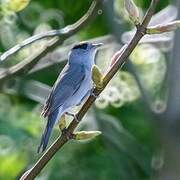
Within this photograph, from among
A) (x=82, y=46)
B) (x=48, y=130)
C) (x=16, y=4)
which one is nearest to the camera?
(x=48, y=130)

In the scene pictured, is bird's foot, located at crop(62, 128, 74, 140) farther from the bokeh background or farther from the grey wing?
the bokeh background

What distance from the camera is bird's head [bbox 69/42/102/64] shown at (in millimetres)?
3232

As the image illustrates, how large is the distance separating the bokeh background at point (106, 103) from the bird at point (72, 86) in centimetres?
69

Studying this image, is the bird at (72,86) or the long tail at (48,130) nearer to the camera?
the long tail at (48,130)

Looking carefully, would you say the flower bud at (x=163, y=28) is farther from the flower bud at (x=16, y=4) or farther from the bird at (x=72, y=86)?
the flower bud at (x=16, y=4)

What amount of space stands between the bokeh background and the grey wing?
81 centimetres

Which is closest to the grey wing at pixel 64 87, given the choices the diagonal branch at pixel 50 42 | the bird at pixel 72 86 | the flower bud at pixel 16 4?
the bird at pixel 72 86

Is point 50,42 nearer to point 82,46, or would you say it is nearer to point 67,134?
point 82,46

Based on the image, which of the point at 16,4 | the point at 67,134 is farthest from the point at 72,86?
the point at 67,134

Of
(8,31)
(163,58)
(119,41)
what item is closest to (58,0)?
(163,58)

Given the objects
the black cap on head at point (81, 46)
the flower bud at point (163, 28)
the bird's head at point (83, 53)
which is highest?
the flower bud at point (163, 28)

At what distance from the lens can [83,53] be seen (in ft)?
11.0

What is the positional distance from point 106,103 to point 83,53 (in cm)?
131

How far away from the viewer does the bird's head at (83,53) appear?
3.23m
